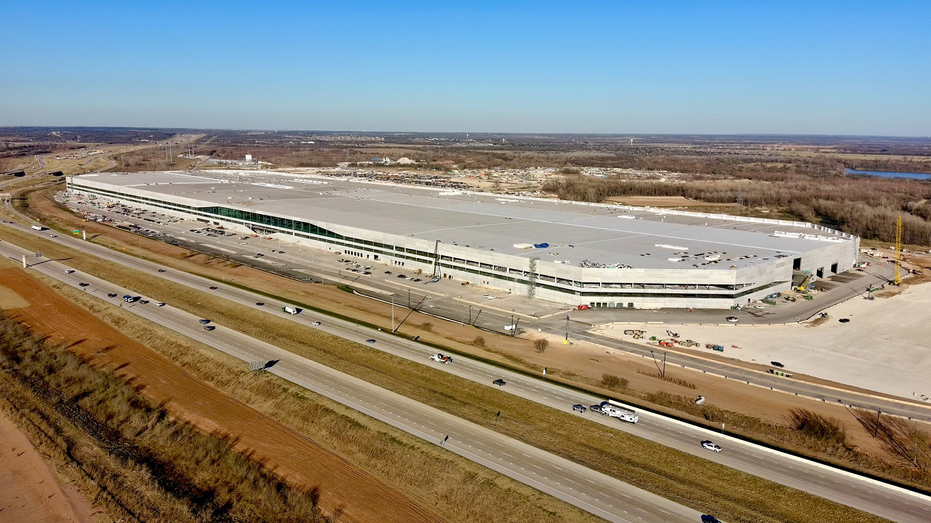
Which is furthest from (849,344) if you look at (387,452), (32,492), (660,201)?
(660,201)

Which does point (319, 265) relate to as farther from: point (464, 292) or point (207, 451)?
point (207, 451)

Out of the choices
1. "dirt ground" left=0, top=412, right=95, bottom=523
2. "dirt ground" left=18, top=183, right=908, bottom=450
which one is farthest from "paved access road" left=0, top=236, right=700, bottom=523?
"dirt ground" left=0, top=412, right=95, bottom=523

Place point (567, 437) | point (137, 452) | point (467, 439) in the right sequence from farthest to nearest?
point (137, 452) → point (567, 437) → point (467, 439)

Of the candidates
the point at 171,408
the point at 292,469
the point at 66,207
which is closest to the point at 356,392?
the point at 292,469

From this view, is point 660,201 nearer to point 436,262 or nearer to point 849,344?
point 436,262

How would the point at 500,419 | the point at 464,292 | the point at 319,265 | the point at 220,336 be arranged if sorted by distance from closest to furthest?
the point at 500,419
the point at 220,336
the point at 464,292
the point at 319,265
